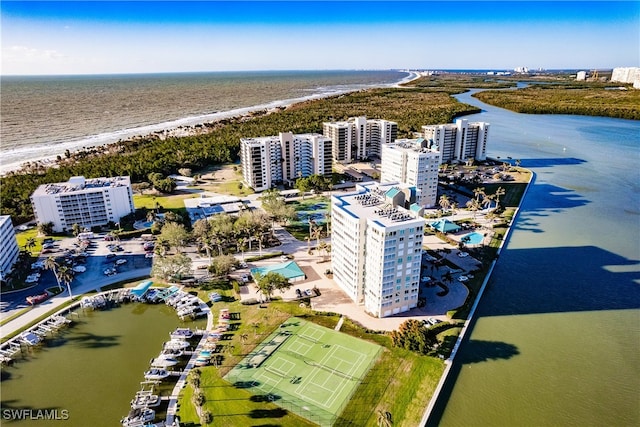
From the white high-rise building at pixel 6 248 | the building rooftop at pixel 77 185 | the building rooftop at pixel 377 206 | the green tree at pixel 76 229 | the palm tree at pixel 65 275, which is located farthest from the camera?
the building rooftop at pixel 77 185

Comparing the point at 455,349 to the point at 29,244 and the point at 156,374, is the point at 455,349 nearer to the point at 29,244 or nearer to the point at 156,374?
the point at 156,374

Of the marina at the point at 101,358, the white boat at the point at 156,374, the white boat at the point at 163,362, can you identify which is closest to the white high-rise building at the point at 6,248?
the marina at the point at 101,358

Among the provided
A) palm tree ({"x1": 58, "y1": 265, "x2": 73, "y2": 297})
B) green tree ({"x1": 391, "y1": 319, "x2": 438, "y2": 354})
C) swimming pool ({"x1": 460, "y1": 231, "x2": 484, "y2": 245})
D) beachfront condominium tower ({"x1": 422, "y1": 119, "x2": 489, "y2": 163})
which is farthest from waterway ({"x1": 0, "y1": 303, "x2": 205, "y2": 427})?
beachfront condominium tower ({"x1": 422, "y1": 119, "x2": 489, "y2": 163})

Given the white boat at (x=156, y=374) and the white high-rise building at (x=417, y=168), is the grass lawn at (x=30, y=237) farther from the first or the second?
the white high-rise building at (x=417, y=168)

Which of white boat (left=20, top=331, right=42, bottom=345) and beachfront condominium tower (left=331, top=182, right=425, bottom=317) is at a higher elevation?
beachfront condominium tower (left=331, top=182, right=425, bottom=317)

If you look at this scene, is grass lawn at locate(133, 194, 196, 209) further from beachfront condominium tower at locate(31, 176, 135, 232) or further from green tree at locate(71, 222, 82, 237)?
green tree at locate(71, 222, 82, 237)

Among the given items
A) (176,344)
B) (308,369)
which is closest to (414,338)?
(308,369)

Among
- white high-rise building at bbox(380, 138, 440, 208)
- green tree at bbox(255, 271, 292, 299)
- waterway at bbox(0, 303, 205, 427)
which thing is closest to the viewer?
waterway at bbox(0, 303, 205, 427)
